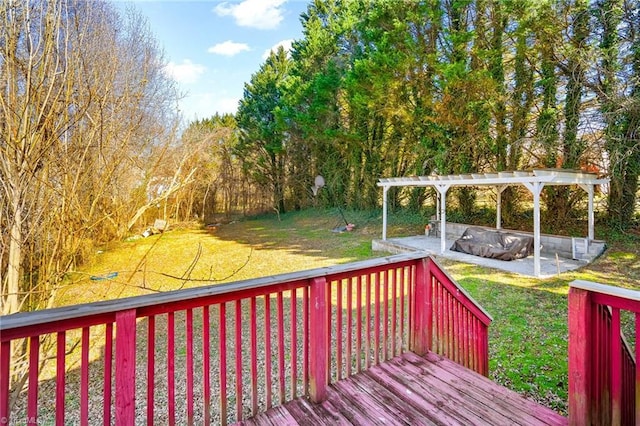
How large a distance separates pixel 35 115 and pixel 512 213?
11083 mm

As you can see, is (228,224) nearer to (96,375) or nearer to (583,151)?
(96,375)

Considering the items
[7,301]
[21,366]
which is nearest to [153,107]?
[7,301]

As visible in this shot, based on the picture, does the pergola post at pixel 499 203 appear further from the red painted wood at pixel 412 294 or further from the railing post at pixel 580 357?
the railing post at pixel 580 357

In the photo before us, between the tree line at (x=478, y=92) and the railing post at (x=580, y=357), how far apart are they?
805 cm

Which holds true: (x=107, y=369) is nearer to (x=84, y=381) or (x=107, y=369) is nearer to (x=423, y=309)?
(x=84, y=381)

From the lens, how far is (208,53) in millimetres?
8062

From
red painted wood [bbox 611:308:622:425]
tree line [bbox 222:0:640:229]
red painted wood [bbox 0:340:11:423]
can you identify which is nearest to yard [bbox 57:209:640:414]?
red painted wood [bbox 0:340:11:423]

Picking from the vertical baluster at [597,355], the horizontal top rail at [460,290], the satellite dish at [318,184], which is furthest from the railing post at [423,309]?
the satellite dish at [318,184]

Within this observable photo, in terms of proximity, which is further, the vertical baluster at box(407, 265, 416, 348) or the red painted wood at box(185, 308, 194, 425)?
the vertical baluster at box(407, 265, 416, 348)

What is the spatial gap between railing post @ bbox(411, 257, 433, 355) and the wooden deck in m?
0.20

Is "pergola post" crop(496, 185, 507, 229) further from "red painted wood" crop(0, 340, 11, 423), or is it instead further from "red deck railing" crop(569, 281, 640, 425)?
"red painted wood" crop(0, 340, 11, 423)

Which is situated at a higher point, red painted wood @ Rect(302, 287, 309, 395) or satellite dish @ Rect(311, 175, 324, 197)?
satellite dish @ Rect(311, 175, 324, 197)

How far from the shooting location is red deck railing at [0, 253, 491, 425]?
1.24 meters

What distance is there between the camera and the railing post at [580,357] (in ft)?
5.05
